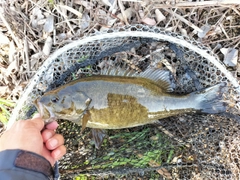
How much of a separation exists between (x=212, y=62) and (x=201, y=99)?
0.35 m

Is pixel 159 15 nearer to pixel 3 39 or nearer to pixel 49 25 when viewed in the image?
pixel 49 25

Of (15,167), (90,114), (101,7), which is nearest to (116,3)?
(101,7)

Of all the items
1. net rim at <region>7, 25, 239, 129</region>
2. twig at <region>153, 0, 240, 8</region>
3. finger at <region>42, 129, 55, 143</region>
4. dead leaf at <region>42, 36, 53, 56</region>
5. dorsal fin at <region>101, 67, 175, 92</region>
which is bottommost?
finger at <region>42, 129, 55, 143</region>

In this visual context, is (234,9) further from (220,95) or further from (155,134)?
(155,134)

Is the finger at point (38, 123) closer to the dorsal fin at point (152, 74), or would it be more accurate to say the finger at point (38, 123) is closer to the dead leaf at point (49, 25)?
the dorsal fin at point (152, 74)

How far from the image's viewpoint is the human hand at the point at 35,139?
2.33 meters

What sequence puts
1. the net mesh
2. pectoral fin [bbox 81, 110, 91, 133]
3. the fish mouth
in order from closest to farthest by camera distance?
the fish mouth < pectoral fin [bbox 81, 110, 91, 133] < the net mesh

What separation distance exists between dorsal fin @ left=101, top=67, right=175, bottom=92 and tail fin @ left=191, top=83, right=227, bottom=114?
0.25 metres

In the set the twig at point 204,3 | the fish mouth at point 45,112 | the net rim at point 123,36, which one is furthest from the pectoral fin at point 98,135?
the twig at point 204,3

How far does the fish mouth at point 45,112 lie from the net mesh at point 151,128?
1.02 feet

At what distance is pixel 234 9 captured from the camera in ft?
9.56

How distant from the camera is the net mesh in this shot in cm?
279

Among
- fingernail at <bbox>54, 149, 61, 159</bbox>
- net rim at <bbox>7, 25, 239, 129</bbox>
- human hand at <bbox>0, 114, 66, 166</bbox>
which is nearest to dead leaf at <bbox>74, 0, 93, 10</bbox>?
net rim at <bbox>7, 25, 239, 129</bbox>

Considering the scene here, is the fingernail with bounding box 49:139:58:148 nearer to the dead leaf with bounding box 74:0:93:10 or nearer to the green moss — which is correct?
the green moss
